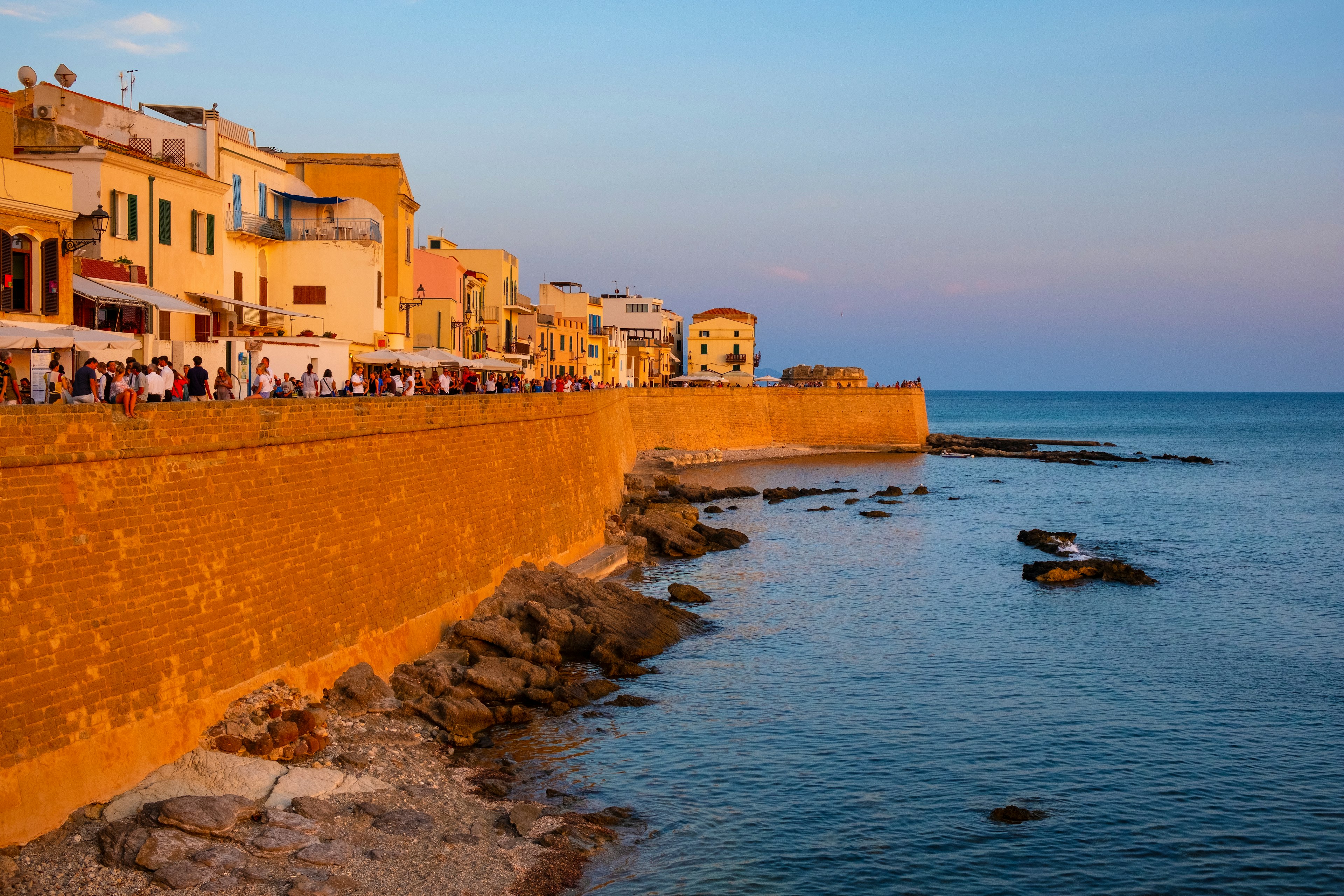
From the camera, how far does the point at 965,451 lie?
76438mm

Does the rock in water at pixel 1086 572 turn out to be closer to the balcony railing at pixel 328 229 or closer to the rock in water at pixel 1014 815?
the rock in water at pixel 1014 815

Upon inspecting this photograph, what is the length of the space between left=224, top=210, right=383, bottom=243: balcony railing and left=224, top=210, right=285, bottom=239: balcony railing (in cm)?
2

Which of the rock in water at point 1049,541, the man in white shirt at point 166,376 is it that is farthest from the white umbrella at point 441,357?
the rock in water at point 1049,541

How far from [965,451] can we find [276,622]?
67.1 metres

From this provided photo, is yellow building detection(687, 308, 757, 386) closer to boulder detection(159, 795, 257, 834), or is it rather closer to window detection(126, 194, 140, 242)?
window detection(126, 194, 140, 242)

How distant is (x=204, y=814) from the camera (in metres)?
11.0

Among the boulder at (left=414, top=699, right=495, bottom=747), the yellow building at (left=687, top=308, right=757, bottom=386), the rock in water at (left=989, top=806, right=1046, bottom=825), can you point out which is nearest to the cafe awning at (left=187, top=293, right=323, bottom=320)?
the boulder at (left=414, top=699, right=495, bottom=747)

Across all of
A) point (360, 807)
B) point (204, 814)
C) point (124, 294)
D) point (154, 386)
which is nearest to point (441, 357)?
point (124, 294)

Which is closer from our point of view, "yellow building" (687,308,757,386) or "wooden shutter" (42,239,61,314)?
"wooden shutter" (42,239,61,314)

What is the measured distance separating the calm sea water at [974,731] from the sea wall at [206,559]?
3.50m

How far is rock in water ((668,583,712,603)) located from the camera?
25312 millimetres

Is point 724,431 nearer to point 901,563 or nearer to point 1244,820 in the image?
point 901,563

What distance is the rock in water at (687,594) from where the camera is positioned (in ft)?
83.0

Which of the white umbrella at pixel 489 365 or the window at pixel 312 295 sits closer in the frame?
the window at pixel 312 295
